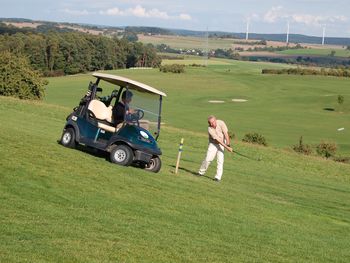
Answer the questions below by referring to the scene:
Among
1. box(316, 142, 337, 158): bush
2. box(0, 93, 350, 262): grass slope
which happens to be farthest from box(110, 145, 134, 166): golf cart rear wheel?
box(316, 142, 337, 158): bush

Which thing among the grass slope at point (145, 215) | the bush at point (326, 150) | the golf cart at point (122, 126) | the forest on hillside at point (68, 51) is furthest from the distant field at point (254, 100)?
the golf cart at point (122, 126)

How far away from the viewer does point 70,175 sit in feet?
44.8

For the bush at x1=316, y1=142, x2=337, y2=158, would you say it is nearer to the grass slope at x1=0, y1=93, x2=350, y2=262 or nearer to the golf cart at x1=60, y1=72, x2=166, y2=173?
the grass slope at x1=0, y1=93, x2=350, y2=262

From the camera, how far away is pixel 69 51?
118m

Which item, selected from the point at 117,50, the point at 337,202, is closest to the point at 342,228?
A: the point at 337,202

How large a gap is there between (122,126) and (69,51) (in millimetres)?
104602

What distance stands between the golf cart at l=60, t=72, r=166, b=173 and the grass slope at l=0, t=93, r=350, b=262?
0.40 metres

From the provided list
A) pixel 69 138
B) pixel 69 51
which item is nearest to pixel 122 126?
pixel 69 138

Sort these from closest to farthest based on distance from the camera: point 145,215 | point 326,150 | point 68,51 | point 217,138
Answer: point 145,215 < point 217,138 < point 326,150 < point 68,51

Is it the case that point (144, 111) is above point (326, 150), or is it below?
above

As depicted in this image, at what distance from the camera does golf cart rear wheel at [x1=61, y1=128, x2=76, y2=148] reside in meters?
17.0

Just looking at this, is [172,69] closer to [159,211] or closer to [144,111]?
[144,111]

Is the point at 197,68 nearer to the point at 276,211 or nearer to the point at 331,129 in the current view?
the point at 331,129

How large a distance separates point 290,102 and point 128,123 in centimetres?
8070
